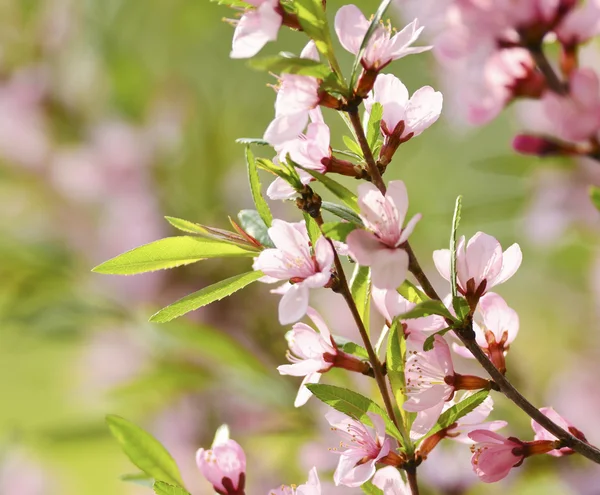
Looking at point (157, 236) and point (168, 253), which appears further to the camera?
point (157, 236)

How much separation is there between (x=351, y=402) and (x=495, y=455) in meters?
0.05

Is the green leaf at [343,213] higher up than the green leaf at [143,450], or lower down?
higher up

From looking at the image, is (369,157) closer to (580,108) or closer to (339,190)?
(339,190)

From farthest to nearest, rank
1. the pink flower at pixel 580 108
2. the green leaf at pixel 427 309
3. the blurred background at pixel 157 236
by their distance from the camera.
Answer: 1. the blurred background at pixel 157 236
2. the pink flower at pixel 580 108
3. the green leaf at pixel 427 309

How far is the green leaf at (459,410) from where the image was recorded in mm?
239

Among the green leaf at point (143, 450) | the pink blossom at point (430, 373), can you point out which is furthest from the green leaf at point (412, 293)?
the green leaf at point (143, 450)

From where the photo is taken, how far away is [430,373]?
252mm

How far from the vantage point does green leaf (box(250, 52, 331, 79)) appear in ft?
0.69

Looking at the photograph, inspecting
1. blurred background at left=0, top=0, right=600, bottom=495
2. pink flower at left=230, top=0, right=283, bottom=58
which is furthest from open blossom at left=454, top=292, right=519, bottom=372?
blurred background at left=0, top=0, right=600, bottom=495

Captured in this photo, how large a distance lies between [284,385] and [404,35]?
520 millimetres

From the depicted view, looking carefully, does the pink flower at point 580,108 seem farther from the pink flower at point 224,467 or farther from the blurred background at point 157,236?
the blurred background at point 157,236

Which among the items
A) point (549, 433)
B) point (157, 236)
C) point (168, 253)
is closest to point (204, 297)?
point (168, 253)

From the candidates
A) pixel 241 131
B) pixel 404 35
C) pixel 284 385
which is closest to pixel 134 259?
pixel 404 35

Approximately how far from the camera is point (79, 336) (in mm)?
944
